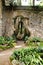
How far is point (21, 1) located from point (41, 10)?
163 centimetres

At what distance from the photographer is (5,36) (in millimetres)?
15336

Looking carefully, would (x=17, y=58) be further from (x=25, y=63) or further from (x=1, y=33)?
(x=1, y=33)

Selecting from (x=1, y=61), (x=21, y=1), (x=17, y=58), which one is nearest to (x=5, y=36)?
(x=21, y=1)

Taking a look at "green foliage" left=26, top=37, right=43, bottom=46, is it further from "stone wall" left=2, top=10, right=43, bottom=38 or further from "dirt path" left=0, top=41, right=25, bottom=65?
"stone wall" left=2, top=10, right=43, bottom=38

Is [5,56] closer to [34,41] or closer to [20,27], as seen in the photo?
[34,41]

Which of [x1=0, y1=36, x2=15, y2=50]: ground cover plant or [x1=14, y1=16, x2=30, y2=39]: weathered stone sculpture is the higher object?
[x1=14, y1=16, x2=30, y2=39]: weathered stone sculpture

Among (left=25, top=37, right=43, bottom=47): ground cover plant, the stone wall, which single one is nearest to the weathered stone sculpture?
the stone wall

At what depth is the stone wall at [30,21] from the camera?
50.3 feet

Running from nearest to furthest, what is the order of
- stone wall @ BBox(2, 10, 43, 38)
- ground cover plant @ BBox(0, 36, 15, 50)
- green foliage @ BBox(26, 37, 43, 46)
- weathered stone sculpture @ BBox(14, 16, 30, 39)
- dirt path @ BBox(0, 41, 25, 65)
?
dirt path @ BBox(0, 41, 25, 65), ground cover plant @ BBox(0, 36, 15, 50), green foliage @ BBox(26, 37, 43, 46), stone wall @ BBox(2, 10, 43, 38), weathered stone sculpture @ BBox(14, 16, 30, 39)

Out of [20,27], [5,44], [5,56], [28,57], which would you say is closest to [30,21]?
[20,27]

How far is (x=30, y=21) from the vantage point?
15.4 meters

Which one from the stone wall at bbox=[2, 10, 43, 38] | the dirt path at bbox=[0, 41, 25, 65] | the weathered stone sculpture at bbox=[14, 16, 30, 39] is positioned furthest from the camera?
the weathered stone sculpture at bbox=[14, 16, 30, 39]

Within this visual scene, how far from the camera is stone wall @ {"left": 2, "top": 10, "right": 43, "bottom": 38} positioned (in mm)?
15328

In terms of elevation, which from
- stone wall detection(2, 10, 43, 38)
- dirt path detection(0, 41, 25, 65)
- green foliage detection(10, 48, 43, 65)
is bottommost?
dirt path detection(0, 41, 25, 65)
